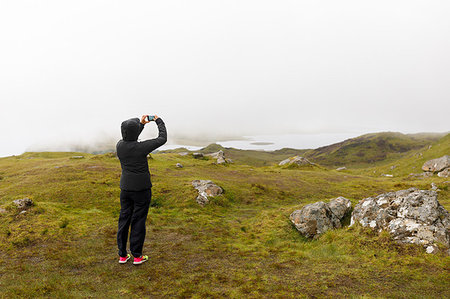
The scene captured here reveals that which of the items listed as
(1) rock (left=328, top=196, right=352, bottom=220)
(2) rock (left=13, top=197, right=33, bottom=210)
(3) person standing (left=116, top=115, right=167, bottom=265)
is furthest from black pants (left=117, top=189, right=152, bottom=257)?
(1) rock (left=328, top=196, right=352, bottom=220)

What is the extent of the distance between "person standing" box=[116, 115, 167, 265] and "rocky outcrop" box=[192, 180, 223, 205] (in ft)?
35.1

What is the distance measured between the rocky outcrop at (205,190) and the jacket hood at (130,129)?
11.6 metres

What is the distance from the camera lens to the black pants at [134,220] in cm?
817

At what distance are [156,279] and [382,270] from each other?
7.61m

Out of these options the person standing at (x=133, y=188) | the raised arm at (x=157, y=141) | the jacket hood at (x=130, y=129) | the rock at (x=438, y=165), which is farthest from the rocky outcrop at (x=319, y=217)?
the rock at (x=438, y=165)

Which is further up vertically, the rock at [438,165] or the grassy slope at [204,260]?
the grassy slope at [204,260]

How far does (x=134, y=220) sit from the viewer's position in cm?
832

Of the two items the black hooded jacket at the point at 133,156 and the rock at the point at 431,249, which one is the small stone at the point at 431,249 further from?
the black hooded jacket at the point at 133,156

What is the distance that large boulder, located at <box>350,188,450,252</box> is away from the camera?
27.8ft

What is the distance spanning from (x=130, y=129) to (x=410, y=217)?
41.1 ft

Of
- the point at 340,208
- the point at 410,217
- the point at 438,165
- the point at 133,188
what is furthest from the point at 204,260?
the point at 438,165

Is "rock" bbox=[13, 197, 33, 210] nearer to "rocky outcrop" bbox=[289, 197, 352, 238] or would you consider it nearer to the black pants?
the black pants

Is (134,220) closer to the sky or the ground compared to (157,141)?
closer to the ground

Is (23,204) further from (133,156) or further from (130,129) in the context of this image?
(130,129)
